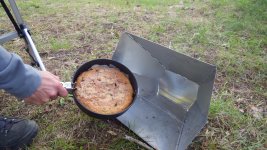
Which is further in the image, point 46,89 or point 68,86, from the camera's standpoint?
point 68,86

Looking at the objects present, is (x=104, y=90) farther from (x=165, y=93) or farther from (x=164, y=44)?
(x=164, y=44)

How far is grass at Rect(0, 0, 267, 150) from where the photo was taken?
90.4 inches

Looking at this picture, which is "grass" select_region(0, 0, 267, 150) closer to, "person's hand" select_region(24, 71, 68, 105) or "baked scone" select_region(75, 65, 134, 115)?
"baked scone" select_region(75, 65, 134, 115)

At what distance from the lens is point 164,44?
11.5ft

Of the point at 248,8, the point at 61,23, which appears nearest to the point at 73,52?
the point at 61,23

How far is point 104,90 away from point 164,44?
4.84 ft

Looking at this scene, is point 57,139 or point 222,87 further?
point 222,87

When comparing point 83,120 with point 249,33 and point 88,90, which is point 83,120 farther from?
point 249,33

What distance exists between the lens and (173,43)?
3520mm

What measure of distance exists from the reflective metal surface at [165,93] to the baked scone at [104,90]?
10.8 inches

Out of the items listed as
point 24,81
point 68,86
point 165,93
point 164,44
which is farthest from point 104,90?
point 164,44

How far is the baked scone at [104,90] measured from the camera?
207cm

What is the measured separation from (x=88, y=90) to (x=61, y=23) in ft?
7.02

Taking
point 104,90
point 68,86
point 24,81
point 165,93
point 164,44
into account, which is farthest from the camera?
point 164,44
